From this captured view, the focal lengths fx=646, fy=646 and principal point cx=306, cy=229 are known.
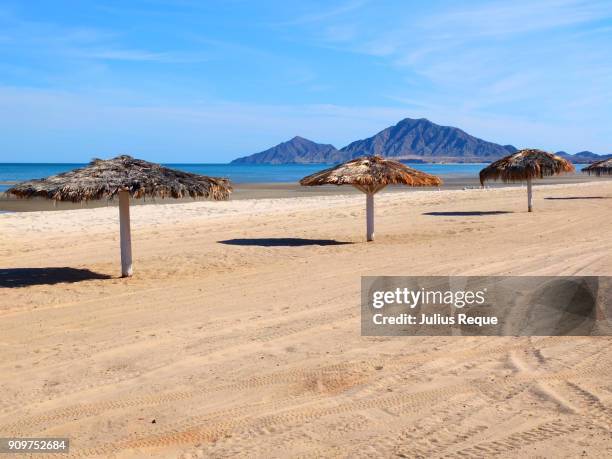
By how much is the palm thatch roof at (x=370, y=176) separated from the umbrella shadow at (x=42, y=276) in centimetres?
452

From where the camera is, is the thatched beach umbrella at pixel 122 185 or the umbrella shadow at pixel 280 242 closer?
the thatched beach umbrella at pixel 122 185

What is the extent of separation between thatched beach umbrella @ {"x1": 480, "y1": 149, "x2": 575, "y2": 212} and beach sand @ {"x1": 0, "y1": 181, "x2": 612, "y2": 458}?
8685 mm

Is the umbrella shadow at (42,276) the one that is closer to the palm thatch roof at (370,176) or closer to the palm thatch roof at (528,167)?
the palm thatch roof at (370,176)

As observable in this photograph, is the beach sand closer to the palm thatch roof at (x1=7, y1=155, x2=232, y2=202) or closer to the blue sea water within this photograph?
the palm thatch roof at (x1=7, y1=155, x2=232, y2=202)

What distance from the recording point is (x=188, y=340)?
578 cm

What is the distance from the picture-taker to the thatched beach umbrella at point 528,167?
1866 centimetres

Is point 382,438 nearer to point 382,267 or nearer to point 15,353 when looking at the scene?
point 15,353

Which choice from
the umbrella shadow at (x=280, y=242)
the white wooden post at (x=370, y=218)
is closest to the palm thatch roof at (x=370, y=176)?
the white wooden post at (x=370, y=218)

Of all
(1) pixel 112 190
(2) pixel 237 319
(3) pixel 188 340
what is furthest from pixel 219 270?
Answer: (3) pixel 188 340

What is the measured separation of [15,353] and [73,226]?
34.9 ft
